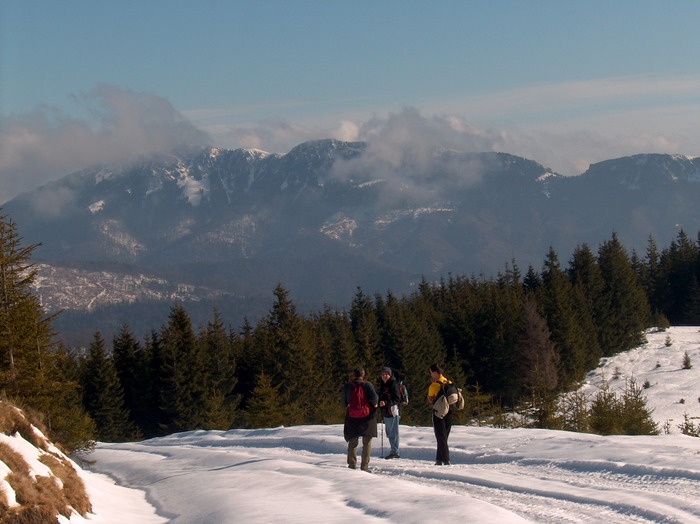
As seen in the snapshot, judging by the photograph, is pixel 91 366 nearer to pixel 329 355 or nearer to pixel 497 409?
pixel 329 355

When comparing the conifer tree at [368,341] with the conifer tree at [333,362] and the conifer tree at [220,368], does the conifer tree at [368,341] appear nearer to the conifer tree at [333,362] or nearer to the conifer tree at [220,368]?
the conifer tree at [333,362]

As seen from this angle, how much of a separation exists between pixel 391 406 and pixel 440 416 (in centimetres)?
187

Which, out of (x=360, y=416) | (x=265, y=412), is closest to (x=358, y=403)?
(x=360, y=416)

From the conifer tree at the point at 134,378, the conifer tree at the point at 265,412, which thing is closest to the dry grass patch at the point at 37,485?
the conifer tree at the point at 265,412

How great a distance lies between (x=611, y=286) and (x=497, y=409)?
5405 centimetres

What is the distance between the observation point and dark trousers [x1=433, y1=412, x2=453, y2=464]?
59.8 ft

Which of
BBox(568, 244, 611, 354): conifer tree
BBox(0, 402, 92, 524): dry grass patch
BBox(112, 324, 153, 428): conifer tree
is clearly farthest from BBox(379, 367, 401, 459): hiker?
BBox(568, 244, 611, 354): conifer tree

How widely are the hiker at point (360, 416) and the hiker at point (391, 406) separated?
155 cm

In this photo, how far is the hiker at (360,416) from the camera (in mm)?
17750

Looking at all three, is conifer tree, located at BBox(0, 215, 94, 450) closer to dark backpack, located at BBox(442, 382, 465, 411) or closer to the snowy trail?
the snowy trail

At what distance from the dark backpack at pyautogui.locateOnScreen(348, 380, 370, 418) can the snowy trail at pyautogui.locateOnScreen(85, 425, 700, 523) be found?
1278 mm

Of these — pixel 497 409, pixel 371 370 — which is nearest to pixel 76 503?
pixel 497 409

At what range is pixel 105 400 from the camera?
55344mm

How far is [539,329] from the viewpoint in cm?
6556
